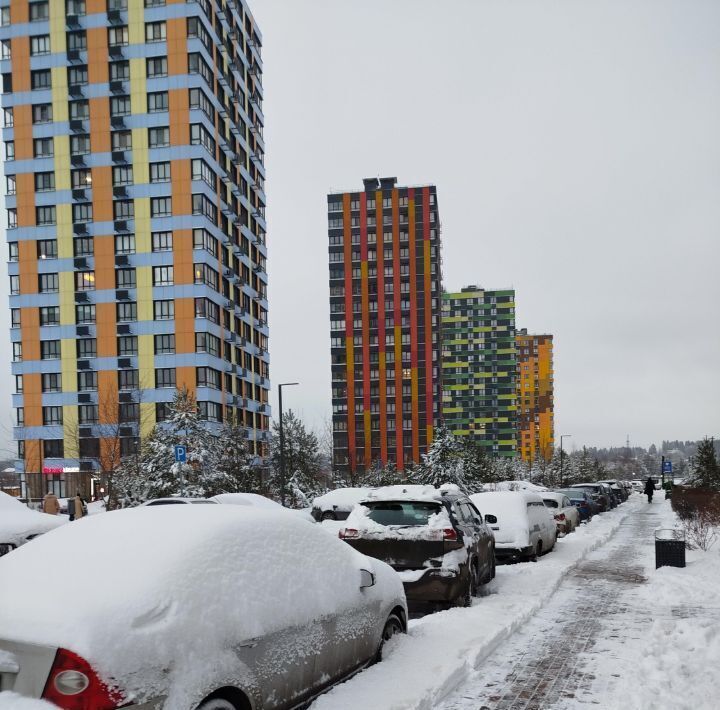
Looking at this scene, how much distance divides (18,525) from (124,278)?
177 ft

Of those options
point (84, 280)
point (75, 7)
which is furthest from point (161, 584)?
point (75, 7)

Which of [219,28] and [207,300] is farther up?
[219,28]

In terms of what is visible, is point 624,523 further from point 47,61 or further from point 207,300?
point 47,61

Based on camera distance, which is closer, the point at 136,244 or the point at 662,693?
the point at 662,693

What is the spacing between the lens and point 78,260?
201 feet

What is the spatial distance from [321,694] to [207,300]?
5725cm

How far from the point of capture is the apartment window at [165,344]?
195ft

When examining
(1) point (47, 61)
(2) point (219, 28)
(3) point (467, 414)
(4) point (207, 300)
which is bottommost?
(3) point (467, 414)

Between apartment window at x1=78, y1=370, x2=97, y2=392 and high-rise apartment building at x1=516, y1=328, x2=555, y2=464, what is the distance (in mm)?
127396

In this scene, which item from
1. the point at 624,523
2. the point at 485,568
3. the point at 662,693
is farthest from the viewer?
the point at 624,523

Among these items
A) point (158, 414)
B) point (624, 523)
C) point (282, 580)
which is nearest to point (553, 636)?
point (282, 580)

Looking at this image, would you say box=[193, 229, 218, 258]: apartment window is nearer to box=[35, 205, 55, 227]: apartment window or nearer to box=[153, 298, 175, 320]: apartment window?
box=[153, 298, 175, 320]: apartment window

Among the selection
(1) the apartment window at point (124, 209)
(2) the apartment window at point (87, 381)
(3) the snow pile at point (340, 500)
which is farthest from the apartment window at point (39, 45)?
(3) the snow pile at point (340, 500)

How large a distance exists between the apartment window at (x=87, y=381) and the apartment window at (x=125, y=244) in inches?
449
